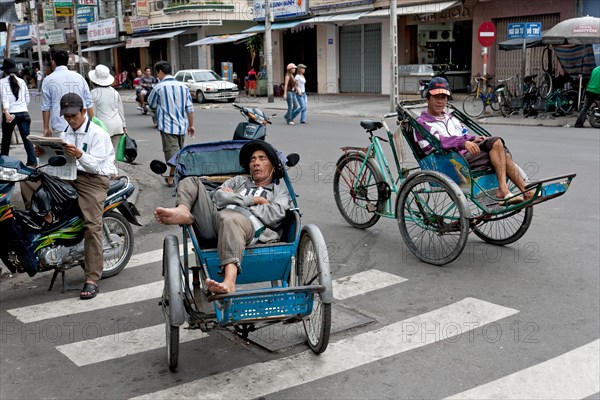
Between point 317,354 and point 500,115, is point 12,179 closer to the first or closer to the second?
point 317,354

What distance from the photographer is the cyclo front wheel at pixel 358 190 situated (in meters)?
7.35

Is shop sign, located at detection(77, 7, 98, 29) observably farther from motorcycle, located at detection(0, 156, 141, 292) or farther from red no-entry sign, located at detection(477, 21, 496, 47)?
motorcycle, located at detection(0, 156, 141, 292)

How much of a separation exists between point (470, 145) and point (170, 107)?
5364 mm

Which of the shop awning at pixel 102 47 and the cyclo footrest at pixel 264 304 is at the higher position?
the shop awning at pixel 102 47

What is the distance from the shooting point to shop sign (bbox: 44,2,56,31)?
166 feet

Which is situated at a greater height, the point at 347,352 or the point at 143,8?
the point at 143,8

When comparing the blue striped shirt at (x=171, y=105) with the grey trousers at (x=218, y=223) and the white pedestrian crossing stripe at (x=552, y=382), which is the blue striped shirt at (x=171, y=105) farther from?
the white pedestrian crossing stripe at (x=552, y=382)

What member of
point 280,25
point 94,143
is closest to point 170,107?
point 94,143

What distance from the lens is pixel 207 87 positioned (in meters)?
29.6

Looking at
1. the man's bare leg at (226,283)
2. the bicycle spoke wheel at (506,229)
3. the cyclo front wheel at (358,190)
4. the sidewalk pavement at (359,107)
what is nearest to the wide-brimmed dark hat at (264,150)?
the man's bare leg at (226,283)

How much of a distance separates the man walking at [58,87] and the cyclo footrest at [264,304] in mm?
5683

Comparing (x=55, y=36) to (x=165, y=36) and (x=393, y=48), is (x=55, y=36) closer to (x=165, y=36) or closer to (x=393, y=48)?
(x=165, y=36)

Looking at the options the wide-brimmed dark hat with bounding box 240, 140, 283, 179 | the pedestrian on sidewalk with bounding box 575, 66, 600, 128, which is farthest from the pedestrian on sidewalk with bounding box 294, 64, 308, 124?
the wide-brimmed dark hat with bounding box 240, 140, 283, 179

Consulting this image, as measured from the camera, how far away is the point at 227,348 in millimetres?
4754
